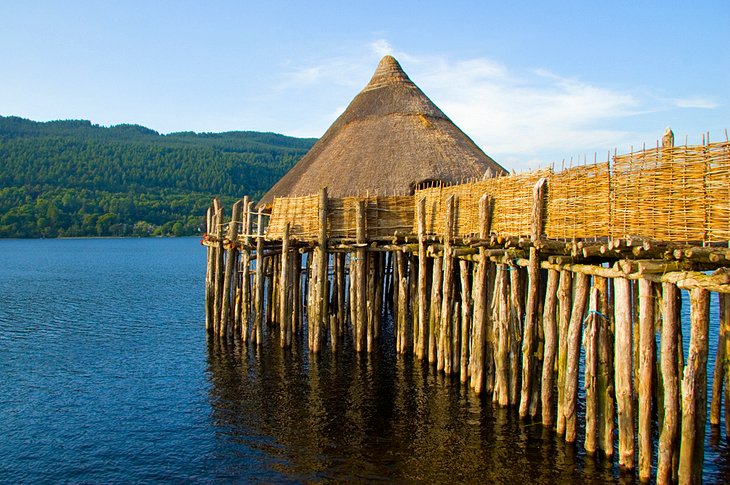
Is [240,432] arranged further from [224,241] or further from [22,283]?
[22,283]

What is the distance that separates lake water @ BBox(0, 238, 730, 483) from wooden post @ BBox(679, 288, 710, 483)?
5.79ft

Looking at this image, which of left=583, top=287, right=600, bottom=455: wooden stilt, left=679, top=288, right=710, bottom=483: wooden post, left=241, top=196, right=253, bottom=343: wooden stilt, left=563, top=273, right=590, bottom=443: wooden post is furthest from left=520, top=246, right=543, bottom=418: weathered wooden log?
left=241, top=196, right=253, bottom=343: wooden stilt

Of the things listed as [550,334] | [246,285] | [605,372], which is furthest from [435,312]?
[246,285]

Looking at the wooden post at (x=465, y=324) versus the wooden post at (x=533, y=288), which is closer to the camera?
the wooden post at (x=533, y=288)

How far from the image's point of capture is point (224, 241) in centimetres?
2436

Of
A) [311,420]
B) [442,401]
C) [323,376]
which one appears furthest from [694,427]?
[323,376]

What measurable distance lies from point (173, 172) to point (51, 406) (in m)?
162

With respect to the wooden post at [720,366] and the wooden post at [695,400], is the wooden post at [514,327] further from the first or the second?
the wooden post at [695,400]

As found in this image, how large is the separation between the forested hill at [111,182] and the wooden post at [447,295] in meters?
132

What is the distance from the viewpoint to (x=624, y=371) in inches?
450

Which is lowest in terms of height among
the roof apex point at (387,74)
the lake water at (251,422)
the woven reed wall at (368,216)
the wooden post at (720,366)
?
the lake water at (251,422)

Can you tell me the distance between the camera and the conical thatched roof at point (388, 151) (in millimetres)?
24172

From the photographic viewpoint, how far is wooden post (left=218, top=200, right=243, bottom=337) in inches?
943

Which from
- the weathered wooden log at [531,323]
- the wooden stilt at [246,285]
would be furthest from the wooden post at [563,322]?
the wooden stilt at [246,285]
